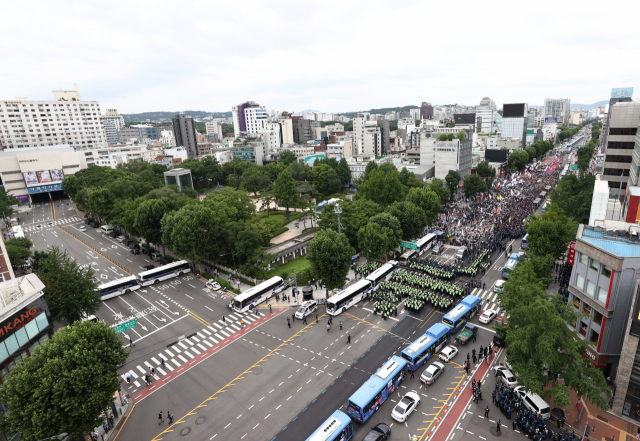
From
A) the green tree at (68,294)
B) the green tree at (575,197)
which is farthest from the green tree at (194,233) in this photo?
the green tree at (575,197)

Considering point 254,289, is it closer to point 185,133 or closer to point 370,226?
point 370,226

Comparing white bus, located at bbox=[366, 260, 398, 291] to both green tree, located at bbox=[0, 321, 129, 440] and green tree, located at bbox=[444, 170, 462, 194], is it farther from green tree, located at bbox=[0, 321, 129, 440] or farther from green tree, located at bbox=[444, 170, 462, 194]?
green tree, located at bbox=[444, 170, 462, 194]

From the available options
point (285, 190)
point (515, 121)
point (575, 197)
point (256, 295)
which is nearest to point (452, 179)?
point (575, 197)

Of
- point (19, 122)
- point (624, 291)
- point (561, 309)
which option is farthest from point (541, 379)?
point (19, 122)

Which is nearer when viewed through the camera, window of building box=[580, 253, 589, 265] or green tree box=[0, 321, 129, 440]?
green tree box=[0, 321, 129, 440]

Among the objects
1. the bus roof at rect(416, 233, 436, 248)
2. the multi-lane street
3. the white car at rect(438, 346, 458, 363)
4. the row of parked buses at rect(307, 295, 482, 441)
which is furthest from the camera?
→ the bus roof at rect(416, 233, 436, 248)

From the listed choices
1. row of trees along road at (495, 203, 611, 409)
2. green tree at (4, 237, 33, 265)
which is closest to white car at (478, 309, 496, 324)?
row of trees along road at (495, 203, 611, 409)

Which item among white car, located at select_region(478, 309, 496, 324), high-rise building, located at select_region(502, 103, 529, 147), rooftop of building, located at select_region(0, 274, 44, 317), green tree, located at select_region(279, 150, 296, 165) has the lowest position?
white car, located at select_region(478, 309, 496, 324)
